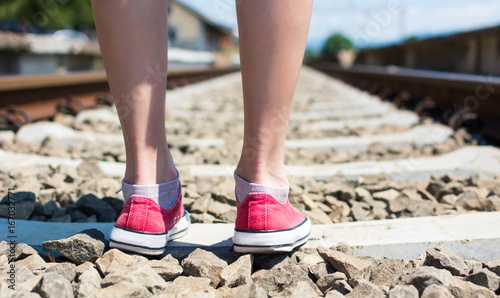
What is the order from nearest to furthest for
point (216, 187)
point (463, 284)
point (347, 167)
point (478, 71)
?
1. point (463, 284)
2. point (216, 187)
3. point (347, 167)
4. point (478, 71)

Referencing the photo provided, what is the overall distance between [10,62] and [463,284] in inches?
378

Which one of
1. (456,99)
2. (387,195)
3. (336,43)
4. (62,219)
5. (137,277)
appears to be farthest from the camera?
(336,43)

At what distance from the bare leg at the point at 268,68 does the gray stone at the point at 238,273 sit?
0.73 ft

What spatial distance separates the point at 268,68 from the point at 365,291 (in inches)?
23.8

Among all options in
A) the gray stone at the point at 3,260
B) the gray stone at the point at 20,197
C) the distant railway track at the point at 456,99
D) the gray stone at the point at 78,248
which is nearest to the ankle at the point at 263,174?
the gray stone at the point at 78,248

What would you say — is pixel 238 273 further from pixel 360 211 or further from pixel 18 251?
pixel 360 211

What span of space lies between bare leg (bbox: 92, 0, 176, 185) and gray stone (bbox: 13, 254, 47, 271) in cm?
32

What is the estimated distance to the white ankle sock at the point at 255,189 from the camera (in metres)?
1.48

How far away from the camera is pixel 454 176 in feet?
8.43

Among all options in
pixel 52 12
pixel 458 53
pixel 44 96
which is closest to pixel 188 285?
pixel 44 96

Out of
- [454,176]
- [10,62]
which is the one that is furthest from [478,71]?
[10,62]

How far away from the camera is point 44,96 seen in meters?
4.58

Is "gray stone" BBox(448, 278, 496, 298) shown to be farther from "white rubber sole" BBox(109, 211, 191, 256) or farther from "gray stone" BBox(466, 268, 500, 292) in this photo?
"white rubber sole" BBox(109, 211, 191, 256)

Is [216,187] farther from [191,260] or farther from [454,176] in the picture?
[454,176]
